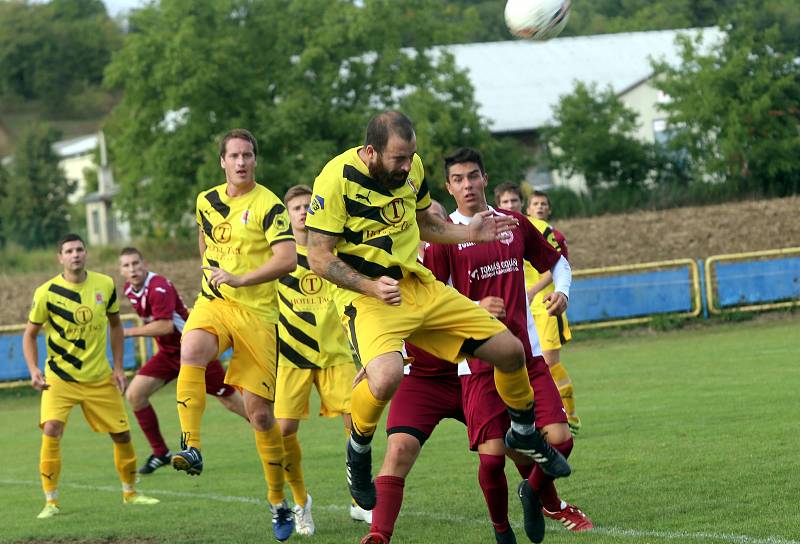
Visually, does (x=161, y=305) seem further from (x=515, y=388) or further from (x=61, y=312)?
(x=515, y=388)

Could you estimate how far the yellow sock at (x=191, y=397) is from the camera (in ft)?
27.2

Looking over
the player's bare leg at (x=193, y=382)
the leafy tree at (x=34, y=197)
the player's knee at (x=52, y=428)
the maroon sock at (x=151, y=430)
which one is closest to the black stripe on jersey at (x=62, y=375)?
the player's knee at (x=52, y=428)

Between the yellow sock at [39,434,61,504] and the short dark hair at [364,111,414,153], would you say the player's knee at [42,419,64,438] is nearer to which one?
the yellow sock at [39,434,61,504]

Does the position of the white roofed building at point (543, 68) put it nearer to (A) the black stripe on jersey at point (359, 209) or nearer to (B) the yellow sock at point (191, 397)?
(B) the yellow sock at point (191, 397)

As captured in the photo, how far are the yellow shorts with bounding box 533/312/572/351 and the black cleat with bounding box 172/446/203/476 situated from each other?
5.43 meters

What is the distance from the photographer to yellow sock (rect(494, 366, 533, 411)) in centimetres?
698

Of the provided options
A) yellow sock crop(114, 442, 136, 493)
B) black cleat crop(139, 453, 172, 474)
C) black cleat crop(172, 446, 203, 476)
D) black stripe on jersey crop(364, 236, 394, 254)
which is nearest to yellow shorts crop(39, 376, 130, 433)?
yellow sock crop(114, 442, 136, 493)

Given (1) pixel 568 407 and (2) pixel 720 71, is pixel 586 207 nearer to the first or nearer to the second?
(2) pixel 720 71

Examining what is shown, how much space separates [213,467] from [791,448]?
224 inches

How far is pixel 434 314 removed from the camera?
6.86m

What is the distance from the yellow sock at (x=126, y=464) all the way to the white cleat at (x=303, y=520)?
257 centimetres

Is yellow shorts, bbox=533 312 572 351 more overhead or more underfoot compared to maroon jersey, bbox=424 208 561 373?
more underfoot

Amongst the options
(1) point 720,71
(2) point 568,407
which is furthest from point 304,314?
(1) point 720,71

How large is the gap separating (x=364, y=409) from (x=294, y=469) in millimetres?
2439
